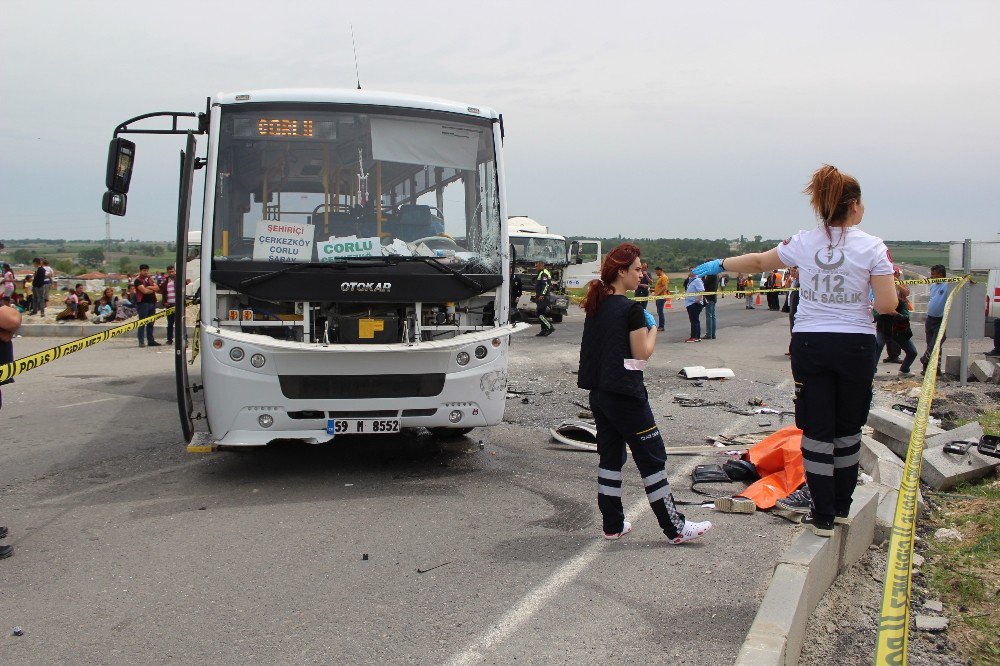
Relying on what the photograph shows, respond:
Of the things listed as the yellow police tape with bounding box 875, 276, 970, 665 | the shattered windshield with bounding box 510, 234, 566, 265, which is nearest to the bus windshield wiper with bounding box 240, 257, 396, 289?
the yellow police tape with bounding box 875, 276, 970, 665

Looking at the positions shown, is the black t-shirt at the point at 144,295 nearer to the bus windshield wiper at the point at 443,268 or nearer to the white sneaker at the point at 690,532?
the bus windshield wiper at the point at 443,268

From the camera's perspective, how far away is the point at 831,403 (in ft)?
15.6

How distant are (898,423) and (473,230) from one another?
438cm

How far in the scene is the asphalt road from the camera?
413 cm

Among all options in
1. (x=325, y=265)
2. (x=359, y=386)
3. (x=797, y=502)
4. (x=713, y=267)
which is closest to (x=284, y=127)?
(x=325, y=265)

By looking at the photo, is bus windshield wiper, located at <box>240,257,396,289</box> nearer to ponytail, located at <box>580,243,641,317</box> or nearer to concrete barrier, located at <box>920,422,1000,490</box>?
ponytail, located at <box>580,243,641,317</box>

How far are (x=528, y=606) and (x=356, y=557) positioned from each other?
1.34 meters

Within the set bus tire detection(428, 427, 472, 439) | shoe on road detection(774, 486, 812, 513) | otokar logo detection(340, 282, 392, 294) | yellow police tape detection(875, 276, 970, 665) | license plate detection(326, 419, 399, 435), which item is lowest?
bus tire detection(428, 427, 472, 439)

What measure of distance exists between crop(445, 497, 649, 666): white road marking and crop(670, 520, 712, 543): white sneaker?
38 centimetres

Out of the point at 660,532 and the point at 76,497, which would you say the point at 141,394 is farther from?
the point at 660,532

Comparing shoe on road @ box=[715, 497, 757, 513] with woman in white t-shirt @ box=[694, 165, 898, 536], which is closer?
woman in white t-shirt @ box=[694, 165, 898, 536]

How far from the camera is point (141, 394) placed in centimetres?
1240

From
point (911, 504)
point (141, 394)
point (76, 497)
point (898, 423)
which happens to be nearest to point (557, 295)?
point (141, 394)

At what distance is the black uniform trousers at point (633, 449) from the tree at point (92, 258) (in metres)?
93.1
